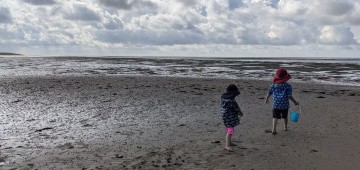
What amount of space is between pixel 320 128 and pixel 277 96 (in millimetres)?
2015

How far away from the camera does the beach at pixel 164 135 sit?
754 cm

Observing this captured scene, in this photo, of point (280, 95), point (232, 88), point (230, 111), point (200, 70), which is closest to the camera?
point (232, 88)

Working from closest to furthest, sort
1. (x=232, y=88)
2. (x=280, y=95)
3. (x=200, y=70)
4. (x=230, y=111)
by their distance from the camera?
(x=232, y=88) → (x=230, y=111) → (x=280, y=95) → (x=200, y=70)

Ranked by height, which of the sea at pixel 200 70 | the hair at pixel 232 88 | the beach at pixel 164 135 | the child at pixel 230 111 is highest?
the hair at pixel 232 88

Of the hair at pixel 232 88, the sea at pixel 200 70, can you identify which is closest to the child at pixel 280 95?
the hair at pixel 232 88

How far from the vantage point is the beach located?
297 inches

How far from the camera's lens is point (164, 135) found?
32.6 feet

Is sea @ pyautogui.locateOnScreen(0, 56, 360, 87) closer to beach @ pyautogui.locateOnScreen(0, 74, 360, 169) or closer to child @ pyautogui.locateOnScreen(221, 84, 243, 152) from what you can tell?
beach @ pyautogui.locateOnScreen(0, 74, 360, 169)

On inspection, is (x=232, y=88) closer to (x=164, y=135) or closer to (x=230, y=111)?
(x=230, y=111)

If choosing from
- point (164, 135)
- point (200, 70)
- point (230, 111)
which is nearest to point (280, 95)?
point (230, 111)

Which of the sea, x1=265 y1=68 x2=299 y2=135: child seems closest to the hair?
x1=265 y1=68 x2=299 y2=135: child

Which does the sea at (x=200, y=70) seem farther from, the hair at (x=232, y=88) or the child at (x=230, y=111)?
the hair at (x=232, y=88)

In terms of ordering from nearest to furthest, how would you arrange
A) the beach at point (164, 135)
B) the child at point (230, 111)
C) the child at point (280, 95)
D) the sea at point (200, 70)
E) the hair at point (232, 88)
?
1. the beach at point (164, 135)
2. the hair at point (232, 88)
3. the child at point (230, 111)
4. the child at point (280, 95)
5. the sea at point (200, 70)

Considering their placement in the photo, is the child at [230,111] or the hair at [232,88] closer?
the hair at [232,88]
